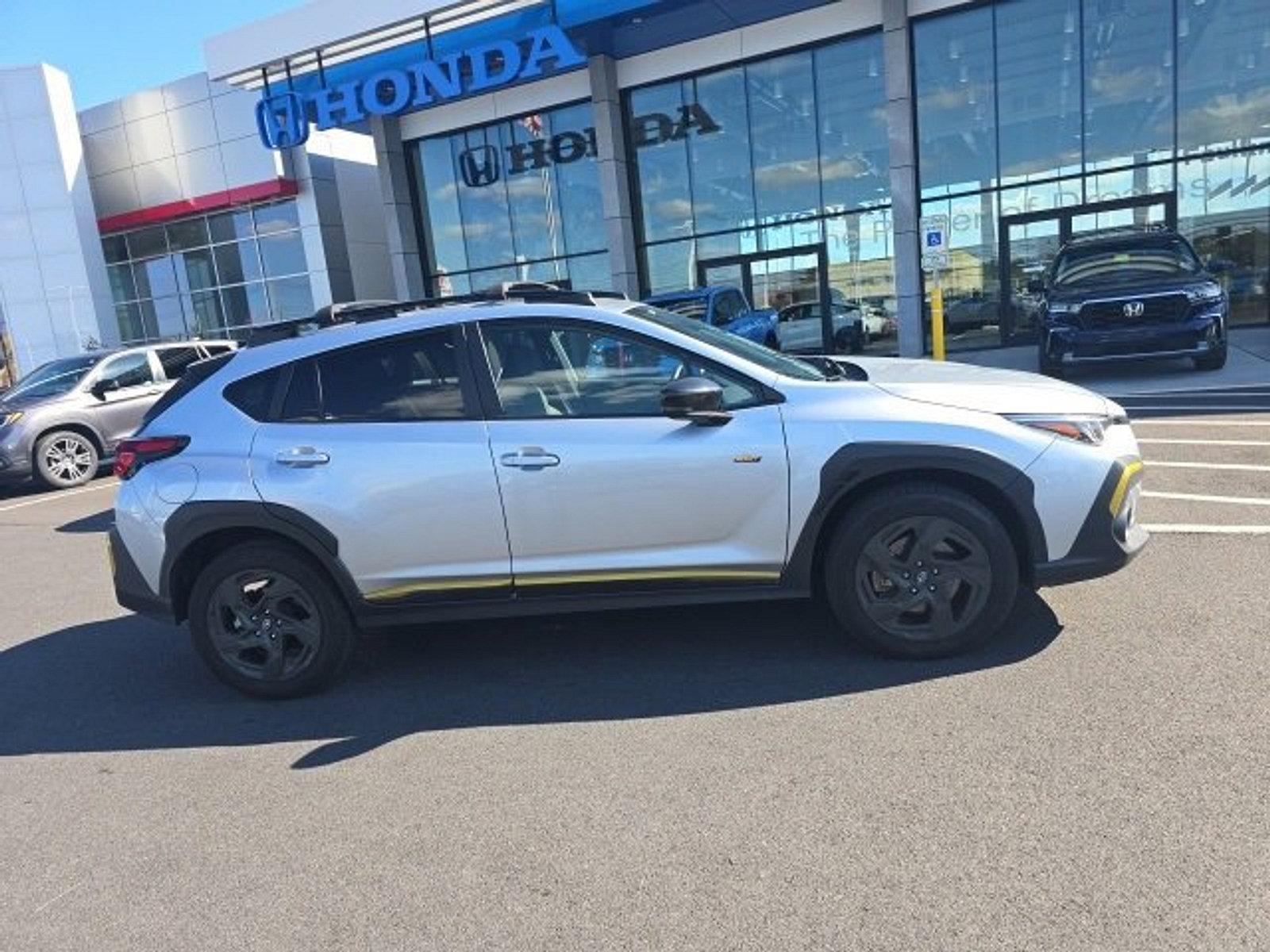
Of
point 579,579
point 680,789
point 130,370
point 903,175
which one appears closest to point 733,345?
point 579,579

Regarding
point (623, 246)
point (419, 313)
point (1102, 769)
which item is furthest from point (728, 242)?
point (1102, 769)

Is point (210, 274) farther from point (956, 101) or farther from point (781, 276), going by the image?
point (956, 101)

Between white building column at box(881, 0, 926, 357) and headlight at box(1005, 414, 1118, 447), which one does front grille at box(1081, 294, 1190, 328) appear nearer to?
white building column at box(881, 0, 926, 357)

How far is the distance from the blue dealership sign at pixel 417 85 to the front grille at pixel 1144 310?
10388 mm

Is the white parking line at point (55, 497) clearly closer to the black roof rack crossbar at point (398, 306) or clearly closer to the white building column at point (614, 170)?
the black roof rack crossbar at point (398, 306)

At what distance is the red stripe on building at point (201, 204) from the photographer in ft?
76.3

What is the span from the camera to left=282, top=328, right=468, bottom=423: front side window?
4.12m

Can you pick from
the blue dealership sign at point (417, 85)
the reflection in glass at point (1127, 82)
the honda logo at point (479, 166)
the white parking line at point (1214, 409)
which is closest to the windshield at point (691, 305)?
the white parking line at point (1214, 409)

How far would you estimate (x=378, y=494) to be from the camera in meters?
4.00

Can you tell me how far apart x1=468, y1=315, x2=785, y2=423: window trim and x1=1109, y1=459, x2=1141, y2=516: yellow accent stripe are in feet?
4.68

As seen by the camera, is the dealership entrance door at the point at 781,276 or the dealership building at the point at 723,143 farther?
the dealership entrance door at the point at 781,276

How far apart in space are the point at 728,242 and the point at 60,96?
19.2 meters

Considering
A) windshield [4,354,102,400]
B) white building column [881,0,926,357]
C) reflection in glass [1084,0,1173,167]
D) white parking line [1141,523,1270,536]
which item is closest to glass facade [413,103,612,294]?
white building column [881,0,926,357]

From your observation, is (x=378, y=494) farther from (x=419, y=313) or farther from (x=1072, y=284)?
(x=1072, y=284)
